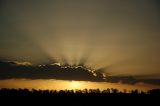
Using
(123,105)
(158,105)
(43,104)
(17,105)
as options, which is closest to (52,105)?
(43,104)

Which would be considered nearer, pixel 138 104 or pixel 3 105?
pixel 3 105

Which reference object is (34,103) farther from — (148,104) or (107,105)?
(148,104)

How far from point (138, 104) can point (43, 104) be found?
1676 inches

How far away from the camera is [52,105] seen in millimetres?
191750

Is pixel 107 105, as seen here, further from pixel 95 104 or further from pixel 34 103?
pixel 34 103

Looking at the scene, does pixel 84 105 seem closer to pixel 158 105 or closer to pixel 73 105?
pixel 73 105

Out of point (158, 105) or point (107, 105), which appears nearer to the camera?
point (158, 105)

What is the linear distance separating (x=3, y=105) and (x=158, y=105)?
6240 centimetres

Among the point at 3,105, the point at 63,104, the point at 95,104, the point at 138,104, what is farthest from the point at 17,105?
the point at 138,104

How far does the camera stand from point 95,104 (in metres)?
199

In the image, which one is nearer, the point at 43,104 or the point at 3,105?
the point at 3,105

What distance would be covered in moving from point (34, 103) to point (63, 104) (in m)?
13.3

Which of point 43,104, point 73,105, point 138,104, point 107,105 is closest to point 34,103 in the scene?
point 43,104

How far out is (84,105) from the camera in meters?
197
